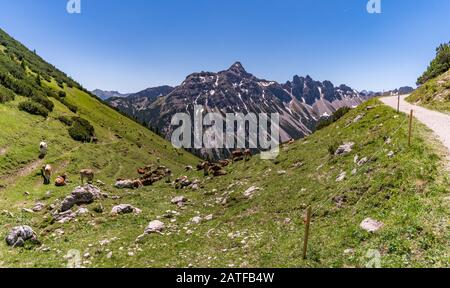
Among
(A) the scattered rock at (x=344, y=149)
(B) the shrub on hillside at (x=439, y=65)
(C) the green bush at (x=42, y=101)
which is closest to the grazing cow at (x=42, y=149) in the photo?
(C) the green bush at (x=42, y=101)

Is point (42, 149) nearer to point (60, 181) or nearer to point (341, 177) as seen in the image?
point (60, 181)

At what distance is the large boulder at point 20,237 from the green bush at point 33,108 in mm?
37989

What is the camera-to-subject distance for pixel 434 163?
17562 mm

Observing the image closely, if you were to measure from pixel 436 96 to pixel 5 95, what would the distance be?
217ft

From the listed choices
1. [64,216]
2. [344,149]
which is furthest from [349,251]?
[64,216]

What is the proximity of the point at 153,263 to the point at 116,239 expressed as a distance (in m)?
4.85

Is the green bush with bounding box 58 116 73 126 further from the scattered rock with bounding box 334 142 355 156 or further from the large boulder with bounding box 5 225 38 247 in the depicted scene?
the scattered rock with bounding box 334 142 355 156

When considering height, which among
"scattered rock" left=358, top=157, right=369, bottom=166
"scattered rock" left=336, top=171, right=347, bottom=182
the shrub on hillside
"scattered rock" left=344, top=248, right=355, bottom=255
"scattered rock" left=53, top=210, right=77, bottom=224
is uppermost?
the shrub on hillside

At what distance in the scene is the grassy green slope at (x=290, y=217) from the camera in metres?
13.7

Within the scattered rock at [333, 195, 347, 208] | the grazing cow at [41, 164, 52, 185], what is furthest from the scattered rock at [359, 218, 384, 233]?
the grazing cow at [41, 164, 52, 185]

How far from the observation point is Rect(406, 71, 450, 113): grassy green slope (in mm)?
38938

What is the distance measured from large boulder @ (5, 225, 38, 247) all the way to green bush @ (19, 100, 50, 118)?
37989mm

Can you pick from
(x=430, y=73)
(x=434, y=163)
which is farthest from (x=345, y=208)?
(x=430, y=73)
